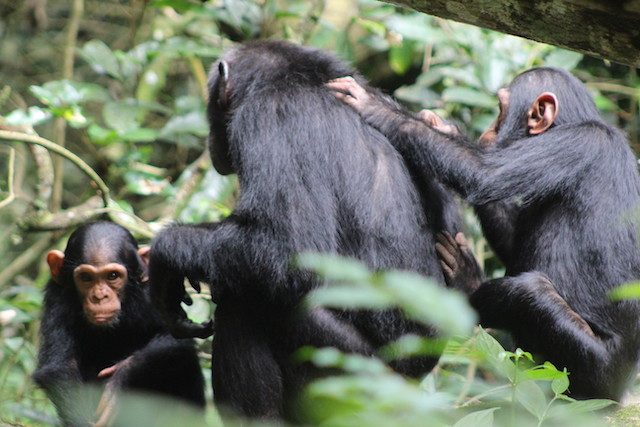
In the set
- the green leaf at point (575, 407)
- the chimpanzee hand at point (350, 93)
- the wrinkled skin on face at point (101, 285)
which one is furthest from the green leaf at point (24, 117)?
the green leaf at point (575, 407)

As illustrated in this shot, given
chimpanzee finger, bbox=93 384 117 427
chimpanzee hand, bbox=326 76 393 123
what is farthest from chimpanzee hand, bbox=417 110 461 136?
chimpanzee finger, bbox=93 384 117 427

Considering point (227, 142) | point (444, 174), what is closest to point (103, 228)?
point (227, 142)

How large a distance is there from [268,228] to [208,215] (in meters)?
2.43

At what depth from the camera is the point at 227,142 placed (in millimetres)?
4660

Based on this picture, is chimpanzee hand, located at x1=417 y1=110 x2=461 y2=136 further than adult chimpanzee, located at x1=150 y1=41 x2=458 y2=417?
Yes

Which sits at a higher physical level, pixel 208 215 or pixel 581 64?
pixel 581 64

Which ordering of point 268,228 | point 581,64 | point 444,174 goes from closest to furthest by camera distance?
point 268,228
point 444,174
point 581,64

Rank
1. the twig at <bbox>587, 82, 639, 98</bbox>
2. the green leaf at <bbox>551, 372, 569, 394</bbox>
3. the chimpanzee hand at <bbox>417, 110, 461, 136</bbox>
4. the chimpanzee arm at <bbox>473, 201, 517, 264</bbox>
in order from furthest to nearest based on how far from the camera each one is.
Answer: the twig at <bbox>587, 82, 639, 98</bbox> → the chimpanzee arm at <bbox>473, 201, 517, 264</bbox> → the chimpanzee hand at <bbox>417, 110, 461, 136</bbox> → the green leaf at <bbox>551, 372, 569, 394</bbox>

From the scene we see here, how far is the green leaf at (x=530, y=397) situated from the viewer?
3.01 m

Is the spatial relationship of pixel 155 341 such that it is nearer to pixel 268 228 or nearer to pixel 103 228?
pixel 103 228

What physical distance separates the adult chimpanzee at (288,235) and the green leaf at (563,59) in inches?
110

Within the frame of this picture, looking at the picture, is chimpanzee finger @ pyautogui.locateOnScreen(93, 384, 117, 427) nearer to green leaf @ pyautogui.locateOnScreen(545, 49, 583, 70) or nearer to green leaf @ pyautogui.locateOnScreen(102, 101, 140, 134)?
green leaf @ pyautogui.locateOnScreen(102, 101, 140, 134)

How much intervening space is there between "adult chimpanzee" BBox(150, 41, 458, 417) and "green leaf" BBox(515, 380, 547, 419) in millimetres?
1217

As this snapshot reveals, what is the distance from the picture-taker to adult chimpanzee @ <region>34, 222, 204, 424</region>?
17.0 feet
